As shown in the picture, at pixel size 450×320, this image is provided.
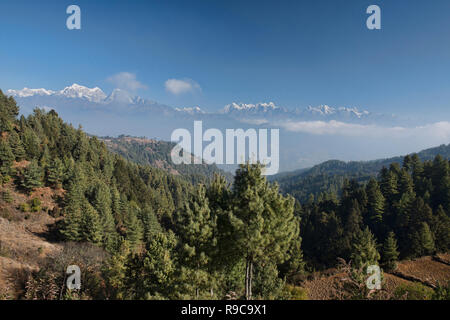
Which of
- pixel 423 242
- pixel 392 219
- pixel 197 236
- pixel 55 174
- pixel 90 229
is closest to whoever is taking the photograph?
pixel 197 236

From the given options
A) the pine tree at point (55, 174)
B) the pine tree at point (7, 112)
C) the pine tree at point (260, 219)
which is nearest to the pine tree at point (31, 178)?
the pine tree at point (55, 174)

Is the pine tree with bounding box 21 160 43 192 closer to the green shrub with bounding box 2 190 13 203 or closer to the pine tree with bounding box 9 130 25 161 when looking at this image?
the green shrub with bounding box 2 190 13 203

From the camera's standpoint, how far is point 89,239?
136 feet

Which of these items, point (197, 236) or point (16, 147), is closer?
point (197, 236)

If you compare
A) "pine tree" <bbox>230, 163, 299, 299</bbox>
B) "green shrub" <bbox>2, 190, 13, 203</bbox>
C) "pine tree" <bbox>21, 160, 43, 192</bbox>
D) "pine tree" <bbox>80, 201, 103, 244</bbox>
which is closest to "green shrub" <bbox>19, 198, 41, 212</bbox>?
"green shrub" <bbox>2, 190, 13, 203</bbox>

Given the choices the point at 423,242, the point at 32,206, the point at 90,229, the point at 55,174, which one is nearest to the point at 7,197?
the point at 32,206

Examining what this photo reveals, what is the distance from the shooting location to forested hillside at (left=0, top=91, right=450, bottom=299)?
12.9m

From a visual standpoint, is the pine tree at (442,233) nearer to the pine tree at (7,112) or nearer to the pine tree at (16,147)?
the pine tree at (16,147)

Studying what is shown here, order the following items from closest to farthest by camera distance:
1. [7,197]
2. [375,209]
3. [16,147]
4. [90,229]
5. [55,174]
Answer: [90,229] < [7,197] < [55,174] < [16,147] < [375,209]

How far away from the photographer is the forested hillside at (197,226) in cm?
1288

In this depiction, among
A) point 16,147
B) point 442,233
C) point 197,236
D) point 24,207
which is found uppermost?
point 16,147

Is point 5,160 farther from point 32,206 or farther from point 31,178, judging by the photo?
point 32,206

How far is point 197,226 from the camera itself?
12375 mm

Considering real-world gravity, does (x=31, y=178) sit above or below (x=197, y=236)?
above
